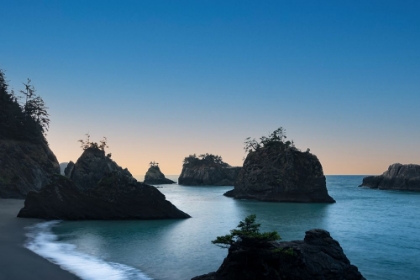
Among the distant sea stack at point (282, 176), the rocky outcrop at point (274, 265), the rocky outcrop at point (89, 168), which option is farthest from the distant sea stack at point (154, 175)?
the rocky outcrop at point (274, 265)

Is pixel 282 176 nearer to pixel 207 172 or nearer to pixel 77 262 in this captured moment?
pixel 77 262

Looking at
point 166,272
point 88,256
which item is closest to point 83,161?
point 88,256

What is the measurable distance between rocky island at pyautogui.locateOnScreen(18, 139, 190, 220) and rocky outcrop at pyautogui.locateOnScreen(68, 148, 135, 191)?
17.3 metres

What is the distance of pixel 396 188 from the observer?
13312 centimetres

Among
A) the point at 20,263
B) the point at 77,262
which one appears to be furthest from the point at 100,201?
the point at 20,263

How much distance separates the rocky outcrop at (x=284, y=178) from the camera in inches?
2995

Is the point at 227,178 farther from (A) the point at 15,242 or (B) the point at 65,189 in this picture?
(A) the point at 15,242

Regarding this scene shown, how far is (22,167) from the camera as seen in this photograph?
178 ft

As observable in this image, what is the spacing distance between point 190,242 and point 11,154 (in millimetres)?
40145

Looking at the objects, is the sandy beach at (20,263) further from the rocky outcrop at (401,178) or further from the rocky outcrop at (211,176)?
the rocky outcrop at (211,176)

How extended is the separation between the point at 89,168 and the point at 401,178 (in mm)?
117190

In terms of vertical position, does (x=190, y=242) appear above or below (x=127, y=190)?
below

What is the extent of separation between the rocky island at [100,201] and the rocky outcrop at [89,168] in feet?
56.8

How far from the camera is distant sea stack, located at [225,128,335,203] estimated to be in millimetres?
76062
